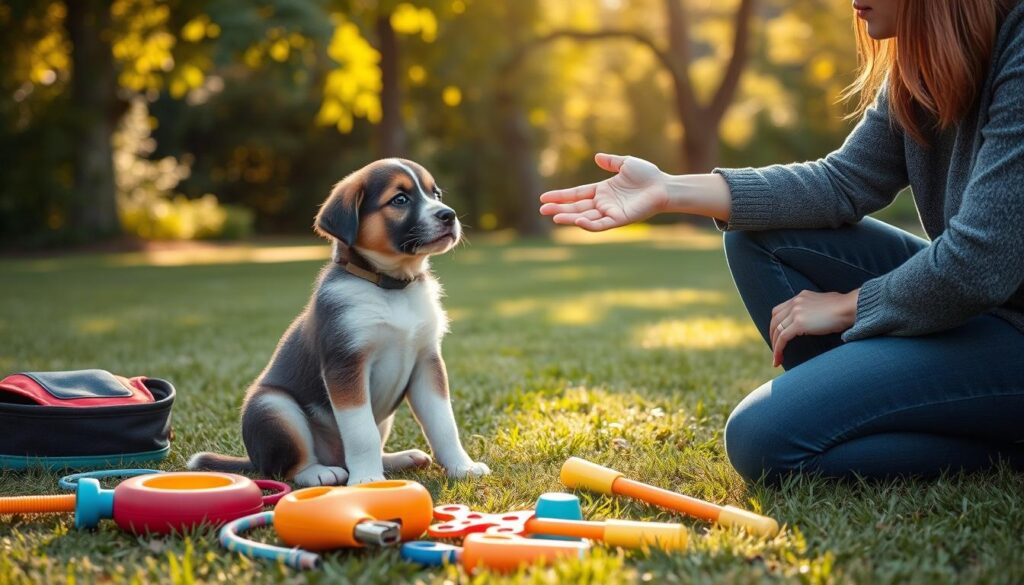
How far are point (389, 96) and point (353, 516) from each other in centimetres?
1853

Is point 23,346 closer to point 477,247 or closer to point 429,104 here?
point 477,247

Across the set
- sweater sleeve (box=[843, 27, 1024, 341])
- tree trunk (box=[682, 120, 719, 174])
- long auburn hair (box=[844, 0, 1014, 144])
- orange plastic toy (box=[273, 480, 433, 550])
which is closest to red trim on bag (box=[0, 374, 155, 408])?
orange plastic toy (box=[273, 480, 433, 550])

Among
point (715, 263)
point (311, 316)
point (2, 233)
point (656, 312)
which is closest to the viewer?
point (311, 316)

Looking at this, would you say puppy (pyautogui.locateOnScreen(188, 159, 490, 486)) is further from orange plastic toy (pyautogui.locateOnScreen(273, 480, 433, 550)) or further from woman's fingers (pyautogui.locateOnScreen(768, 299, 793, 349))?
woman's fingers (pyautogui.locateOnScreen(768, 299, 793, 349))

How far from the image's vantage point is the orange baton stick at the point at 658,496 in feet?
8.28

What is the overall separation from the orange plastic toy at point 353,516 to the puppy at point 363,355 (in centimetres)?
80

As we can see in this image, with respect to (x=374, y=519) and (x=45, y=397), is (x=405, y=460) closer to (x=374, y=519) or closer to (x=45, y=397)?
(x=374, y=519)

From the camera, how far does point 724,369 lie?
5.60m

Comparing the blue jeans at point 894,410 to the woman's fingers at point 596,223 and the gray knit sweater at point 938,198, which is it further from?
the woman's fingers at point 596,223

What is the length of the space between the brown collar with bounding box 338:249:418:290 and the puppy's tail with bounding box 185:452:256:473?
80cm

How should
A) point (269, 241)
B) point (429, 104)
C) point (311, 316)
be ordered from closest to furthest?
point (311, 316), point (269, 241), point (429, 104)

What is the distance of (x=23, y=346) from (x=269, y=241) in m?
23.1

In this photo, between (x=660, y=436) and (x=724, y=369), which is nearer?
(x=660, y=436)

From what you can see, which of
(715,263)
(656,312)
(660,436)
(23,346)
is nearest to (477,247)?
(715,263)
